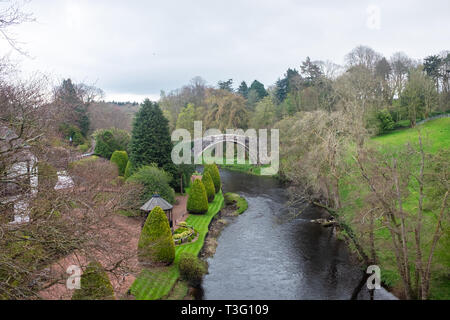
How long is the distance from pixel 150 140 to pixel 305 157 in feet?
45.8

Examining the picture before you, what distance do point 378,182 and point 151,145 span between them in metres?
20.8

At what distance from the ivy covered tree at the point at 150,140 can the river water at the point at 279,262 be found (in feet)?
31.0

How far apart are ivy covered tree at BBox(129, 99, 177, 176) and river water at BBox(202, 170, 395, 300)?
9.44 meters

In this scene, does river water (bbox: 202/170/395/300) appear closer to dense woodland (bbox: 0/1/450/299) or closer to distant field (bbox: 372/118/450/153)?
dense woodland (bbox: 0/1/450/299)

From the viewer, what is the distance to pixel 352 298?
14.4m

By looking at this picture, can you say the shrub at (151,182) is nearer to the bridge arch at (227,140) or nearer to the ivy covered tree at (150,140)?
the ivy covered tree at (150,140)

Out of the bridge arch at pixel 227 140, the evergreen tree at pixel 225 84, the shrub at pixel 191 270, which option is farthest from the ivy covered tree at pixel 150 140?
the evergreen tree at pixel 225 84

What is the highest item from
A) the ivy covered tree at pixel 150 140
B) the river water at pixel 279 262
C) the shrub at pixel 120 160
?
the ivy covered tree at pixel 150 140

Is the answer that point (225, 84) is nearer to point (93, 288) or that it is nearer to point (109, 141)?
point (109, 141)

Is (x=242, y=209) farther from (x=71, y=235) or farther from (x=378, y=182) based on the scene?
(x=71, y=235)

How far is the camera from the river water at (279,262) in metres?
14.9

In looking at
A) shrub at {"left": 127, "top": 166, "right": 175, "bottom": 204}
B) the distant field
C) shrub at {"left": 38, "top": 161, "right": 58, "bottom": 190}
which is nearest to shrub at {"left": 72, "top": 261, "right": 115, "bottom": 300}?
shrub at {"left": 38, "top": 161, "right": 58, "bottom": 190}
